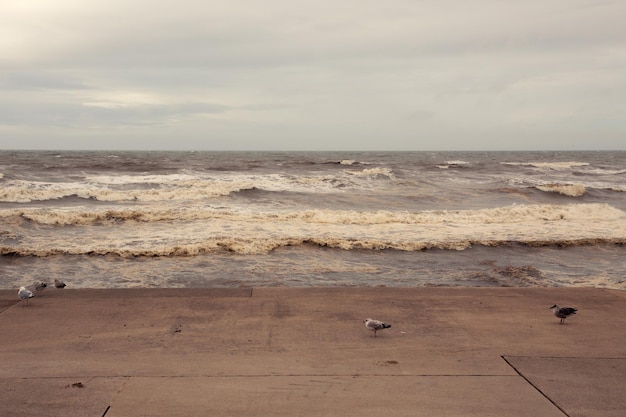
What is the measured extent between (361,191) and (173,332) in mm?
22630

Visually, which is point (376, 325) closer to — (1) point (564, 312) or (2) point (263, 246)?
(1) point (564, 312)

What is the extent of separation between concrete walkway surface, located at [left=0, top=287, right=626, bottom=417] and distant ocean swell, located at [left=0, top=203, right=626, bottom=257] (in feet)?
14.8

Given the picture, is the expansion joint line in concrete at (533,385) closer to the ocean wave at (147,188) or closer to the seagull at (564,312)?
the seagull at (564,312)

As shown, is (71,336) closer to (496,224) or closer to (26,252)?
(26,252)

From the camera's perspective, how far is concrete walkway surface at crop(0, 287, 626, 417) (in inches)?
152

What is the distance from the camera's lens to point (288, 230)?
1394 cm

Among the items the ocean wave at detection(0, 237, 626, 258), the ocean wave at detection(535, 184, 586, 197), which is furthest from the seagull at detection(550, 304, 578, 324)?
the ocean wave at detection(535, 184, 586, 197)

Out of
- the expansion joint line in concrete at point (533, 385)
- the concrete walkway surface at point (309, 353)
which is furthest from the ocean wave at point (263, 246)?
the expansion joint line in concrete at point (533, 385)

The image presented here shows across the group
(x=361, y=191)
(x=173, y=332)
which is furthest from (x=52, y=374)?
(x=361, y=191)

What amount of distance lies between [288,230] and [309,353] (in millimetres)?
9142

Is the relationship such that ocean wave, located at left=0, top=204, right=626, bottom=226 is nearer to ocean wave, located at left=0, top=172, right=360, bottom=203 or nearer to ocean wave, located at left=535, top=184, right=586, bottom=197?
ocean wave, located at left=0, top=172, right=360, bottom=203

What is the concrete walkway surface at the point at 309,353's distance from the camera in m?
3.85

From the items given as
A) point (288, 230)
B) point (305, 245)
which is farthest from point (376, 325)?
point (288, 230)

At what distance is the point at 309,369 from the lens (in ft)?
14.6
